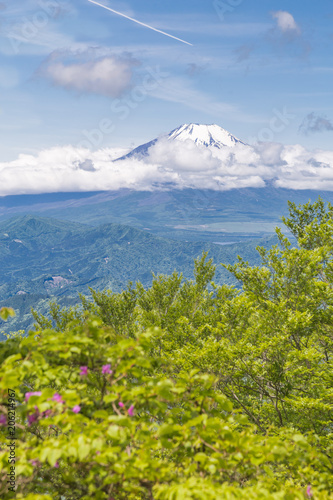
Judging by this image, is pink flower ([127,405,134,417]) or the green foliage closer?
the green foliage

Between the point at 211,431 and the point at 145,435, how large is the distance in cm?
70

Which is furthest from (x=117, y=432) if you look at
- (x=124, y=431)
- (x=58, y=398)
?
(x=58, y=398)

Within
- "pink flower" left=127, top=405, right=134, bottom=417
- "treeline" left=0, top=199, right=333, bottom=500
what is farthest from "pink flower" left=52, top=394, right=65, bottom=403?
"pink flower" left=127, top=405, right=134, bottom=417

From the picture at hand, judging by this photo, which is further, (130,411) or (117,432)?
(130,411)

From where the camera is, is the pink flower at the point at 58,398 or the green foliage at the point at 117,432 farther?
the pink flower at the point at 58,398

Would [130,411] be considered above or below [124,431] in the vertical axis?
above

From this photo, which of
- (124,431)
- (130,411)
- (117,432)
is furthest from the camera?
(130,411)

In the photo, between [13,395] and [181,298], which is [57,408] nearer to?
[13,395]

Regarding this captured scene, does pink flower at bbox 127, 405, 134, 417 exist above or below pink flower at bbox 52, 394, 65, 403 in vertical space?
below

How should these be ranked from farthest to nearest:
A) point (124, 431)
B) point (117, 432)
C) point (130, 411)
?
1. point (130, 411)
2. point (124, 431)
3. point (117, 432)

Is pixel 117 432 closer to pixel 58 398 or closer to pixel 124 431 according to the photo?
pixel 124 431

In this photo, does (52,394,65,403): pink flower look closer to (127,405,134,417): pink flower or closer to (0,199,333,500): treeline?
(0,199,333,500): treeline

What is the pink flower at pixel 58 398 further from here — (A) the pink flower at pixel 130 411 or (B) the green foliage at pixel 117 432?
(A) the pink flower at pixel 130 411

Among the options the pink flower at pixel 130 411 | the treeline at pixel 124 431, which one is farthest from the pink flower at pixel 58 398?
the pink flower at pixel 130 411
